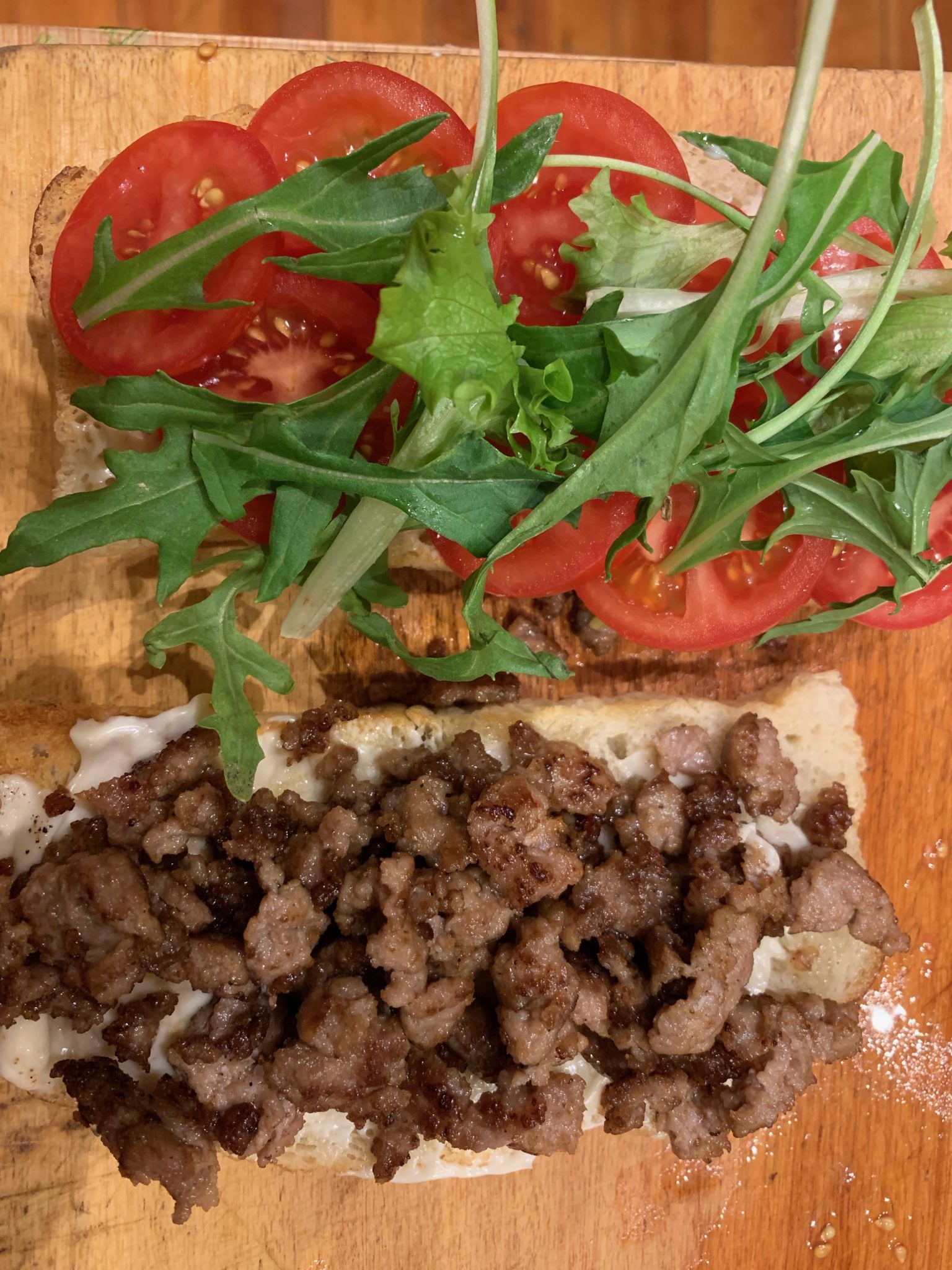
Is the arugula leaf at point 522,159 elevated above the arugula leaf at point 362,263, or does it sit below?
above

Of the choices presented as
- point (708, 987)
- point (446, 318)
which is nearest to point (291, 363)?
point (446, 318)

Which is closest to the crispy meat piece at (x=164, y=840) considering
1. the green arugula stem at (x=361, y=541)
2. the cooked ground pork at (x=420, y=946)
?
the cooked ground pork at (x=420, y=946)

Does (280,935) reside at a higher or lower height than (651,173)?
lower

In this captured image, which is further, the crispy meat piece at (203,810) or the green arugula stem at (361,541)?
the crispy meat piece at (203,810)

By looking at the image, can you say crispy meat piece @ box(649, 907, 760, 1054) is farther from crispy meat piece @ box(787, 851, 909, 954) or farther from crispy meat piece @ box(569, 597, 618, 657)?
crispy meat piece @ box(569, 597, 618, 657)

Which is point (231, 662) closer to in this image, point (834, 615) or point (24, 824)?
point (24, 824)

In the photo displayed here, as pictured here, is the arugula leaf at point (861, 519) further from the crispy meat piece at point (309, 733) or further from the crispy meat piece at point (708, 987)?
the crispy meat piece at point (309, 733)

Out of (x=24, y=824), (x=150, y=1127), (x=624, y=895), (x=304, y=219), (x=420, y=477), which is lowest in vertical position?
(x=150, y=1127)
